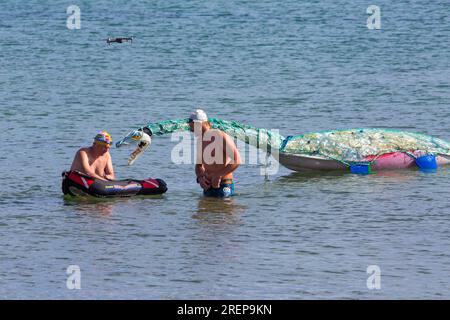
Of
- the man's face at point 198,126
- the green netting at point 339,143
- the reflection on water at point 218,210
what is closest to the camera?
the reflection on water at point 218,210

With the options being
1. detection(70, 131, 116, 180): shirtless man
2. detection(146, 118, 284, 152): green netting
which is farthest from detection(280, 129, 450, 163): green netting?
detection(70, 131, 116, 180): shirtless man

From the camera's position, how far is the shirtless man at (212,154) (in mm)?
18081

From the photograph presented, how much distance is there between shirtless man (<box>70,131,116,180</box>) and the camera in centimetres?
1831

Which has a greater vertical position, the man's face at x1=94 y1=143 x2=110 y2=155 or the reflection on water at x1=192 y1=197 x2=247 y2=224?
the man's face at x1=94 y1=143 x2=110 y2=155

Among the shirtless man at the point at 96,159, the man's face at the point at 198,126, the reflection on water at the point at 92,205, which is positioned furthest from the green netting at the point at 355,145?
the reflection on water at the point at 92,205

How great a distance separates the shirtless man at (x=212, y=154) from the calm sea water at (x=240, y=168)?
44cm

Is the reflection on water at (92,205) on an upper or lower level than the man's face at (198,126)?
lower

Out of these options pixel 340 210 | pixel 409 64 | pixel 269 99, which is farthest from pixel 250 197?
pixel 409 64

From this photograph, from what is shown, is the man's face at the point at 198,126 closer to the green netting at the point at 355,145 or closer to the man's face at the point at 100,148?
the man's face at the point at 100,148

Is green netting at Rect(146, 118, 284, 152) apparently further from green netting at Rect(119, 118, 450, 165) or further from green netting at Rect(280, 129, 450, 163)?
green netting at Rect(280, 129, 450, 163)

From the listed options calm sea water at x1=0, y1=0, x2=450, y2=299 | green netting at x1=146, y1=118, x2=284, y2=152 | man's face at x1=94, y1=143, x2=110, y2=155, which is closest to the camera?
calm sea water at x1=0, y1=0, x2=450, y2=299

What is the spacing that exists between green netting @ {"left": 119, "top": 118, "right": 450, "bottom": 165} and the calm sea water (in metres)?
0.47

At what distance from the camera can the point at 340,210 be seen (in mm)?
17844

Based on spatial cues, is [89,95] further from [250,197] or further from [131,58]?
[250,197]
